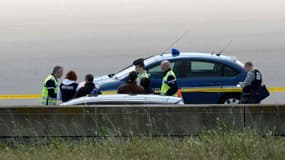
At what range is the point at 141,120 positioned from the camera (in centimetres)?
877

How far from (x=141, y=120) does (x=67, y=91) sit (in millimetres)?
3915

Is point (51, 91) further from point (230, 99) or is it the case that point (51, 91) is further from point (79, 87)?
point (230, 99)

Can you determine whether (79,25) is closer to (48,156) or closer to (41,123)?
(41,123)

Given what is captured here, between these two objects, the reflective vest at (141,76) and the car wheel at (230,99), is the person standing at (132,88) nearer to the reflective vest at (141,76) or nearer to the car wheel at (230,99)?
the reflective vest at (141,76)

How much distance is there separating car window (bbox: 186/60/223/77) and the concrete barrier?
490 cm

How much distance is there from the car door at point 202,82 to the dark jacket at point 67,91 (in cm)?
227

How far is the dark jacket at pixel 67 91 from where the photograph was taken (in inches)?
489

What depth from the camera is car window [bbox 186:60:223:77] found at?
13719 mm

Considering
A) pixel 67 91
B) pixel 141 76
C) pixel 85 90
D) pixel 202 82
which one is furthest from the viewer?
pixel 202 82

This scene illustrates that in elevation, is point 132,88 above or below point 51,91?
above

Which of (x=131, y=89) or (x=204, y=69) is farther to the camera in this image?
(x=204, y=69)

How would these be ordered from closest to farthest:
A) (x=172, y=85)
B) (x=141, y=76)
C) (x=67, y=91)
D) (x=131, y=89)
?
1. (x=131, y=89)
2. (x=172, y=85)
3. (x=67, y=91)
4. (x=141, y=76)

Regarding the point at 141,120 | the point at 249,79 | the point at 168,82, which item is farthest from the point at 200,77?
the point at 141,120

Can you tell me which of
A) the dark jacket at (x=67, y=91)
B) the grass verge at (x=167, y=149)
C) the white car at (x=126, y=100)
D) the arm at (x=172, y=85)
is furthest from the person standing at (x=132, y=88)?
the grass verge at (x=167, y=149)
